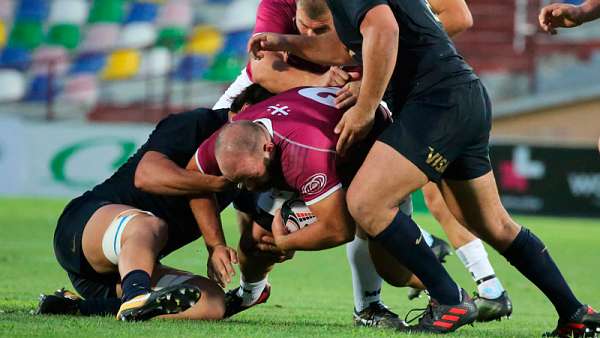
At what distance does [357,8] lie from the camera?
5051mm

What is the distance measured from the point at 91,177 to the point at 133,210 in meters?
11.9

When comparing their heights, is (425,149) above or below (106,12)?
above

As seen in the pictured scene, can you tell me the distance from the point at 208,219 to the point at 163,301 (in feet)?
2.55

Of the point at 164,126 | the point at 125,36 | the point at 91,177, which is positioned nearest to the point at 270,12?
the point at 164,126

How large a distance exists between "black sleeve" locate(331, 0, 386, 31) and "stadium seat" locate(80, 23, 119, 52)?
18964 millimetres

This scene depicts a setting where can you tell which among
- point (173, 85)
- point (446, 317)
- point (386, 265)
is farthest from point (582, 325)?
point (173, 85)

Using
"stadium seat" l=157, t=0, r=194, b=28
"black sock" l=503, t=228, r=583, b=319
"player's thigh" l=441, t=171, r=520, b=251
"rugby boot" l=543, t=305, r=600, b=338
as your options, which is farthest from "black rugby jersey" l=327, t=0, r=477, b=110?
"stadium seat" l=157, t=0, r=194, b=28

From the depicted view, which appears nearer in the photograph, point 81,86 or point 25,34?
point 81,86

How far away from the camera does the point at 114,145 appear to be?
17.7 meters

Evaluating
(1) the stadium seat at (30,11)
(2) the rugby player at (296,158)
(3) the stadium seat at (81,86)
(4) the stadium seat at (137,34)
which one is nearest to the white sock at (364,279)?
(2) the rugby player at (296,158)

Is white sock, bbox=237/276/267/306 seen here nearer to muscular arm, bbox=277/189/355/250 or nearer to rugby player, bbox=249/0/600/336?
muscular arm, bbox=277/189/355/250

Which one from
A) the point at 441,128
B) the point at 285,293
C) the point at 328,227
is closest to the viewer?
the point at 441,128

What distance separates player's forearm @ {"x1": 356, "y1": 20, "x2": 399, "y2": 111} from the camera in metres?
4.97

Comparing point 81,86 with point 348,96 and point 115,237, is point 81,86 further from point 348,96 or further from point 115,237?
point 348,96
